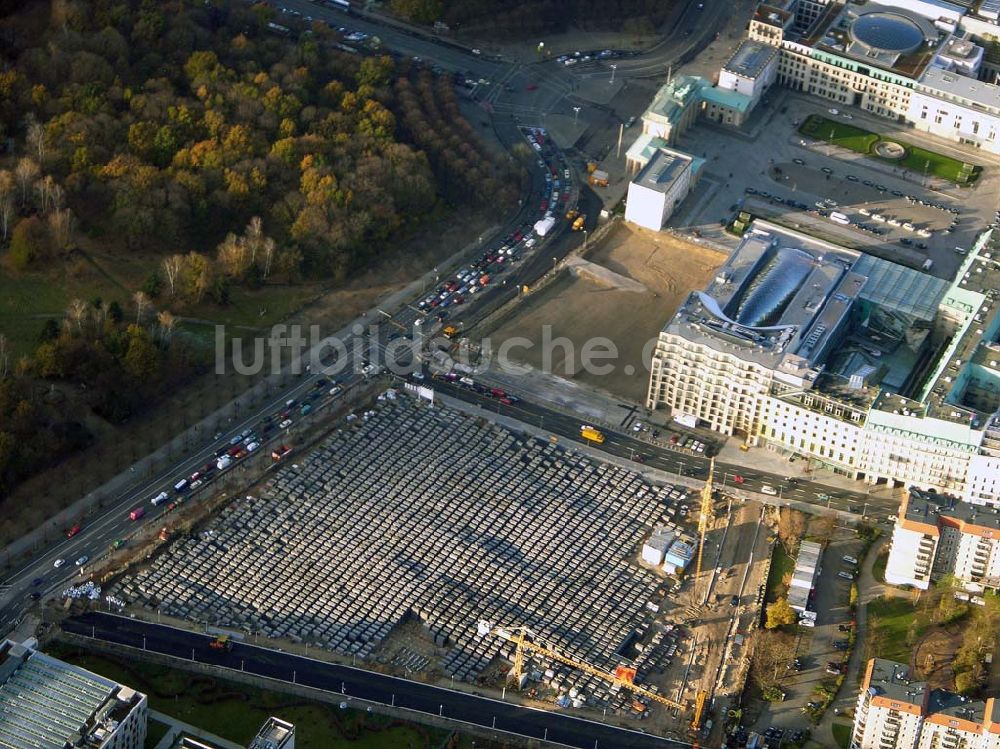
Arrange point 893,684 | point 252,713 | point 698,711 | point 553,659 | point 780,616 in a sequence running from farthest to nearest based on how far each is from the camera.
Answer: point 780,616 < point 553,659 < point 698,711 < point 252,713 < point 893,684

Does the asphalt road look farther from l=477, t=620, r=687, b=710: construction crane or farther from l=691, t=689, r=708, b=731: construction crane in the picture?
l=477, t=620, r=687, b=710: construction crane

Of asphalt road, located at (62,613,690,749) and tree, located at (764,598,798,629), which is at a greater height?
tree, located at (764,598,798,629)

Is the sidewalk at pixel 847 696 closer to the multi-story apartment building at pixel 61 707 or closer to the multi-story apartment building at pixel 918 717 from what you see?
the multi-story apartment building at pixel 918 717

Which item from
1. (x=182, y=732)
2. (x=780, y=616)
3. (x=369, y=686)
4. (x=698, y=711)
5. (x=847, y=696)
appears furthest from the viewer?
(x=780, y=616)

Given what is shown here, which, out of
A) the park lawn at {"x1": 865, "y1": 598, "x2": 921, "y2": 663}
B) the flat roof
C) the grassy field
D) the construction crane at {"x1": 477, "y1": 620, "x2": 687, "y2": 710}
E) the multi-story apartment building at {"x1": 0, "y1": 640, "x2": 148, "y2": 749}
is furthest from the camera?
the park lawn at {"x1": 865, "y1": 598, "x2": 921, "y2": 663}

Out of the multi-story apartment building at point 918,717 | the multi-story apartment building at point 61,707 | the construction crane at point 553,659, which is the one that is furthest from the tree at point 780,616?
the multi-story apartment building at point 61,707

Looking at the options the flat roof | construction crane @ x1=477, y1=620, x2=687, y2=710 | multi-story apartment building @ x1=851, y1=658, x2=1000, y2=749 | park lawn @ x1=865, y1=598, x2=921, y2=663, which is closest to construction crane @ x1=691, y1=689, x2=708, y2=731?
construction crane @ x1=477, y1=620, x2=687, y2=710

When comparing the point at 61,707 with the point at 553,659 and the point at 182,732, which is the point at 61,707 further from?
the point at 553,659

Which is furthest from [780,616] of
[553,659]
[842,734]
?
[553,659]
